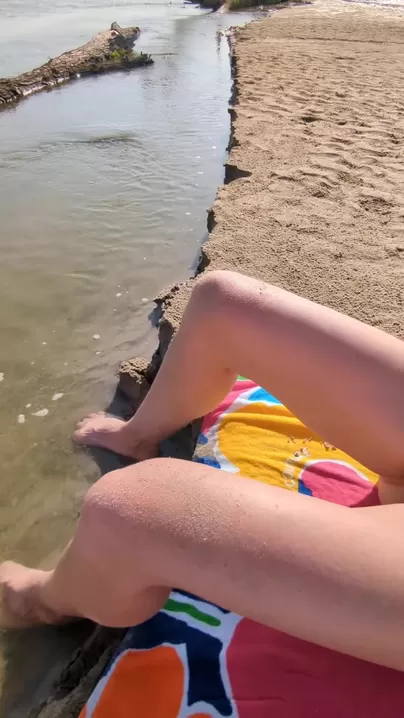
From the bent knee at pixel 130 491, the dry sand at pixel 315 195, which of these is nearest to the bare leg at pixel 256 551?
the bent knee at pixel 130 491

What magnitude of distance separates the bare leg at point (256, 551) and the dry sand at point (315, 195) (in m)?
0.52

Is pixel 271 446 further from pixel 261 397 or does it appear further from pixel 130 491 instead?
pixel 130 491

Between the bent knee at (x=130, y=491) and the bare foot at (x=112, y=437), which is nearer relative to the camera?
the bent knee at (x=130, y=491)

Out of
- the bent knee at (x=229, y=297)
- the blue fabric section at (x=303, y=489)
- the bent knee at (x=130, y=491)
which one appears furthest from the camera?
the blue fabric section at (x=303, y=489)

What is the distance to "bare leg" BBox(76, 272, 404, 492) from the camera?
1.08 meters

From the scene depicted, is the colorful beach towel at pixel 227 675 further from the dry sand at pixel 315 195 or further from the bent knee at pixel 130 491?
the bent knee at pixel 130 491

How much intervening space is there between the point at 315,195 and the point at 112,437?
197cm

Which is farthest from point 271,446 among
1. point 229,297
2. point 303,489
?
point 229,297

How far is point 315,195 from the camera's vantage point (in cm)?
314

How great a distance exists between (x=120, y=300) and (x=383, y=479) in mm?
1746

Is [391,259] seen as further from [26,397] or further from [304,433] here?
[26,397]

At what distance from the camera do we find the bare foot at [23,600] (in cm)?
131

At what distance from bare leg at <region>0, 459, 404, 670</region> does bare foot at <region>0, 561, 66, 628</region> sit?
0.38m

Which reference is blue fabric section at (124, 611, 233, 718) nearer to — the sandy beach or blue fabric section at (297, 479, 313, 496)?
blue fabric section at (297, 479, 313, 496)
